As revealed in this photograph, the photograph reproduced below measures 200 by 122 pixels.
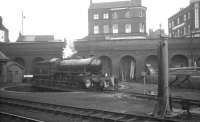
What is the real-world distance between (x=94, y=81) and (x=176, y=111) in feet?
39.0

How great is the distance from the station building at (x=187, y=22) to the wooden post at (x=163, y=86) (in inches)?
1243

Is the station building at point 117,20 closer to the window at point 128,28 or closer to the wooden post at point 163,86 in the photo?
the window at point 128,28

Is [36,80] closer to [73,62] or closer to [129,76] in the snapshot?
[73,62]

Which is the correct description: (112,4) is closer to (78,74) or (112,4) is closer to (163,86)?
(78,74)

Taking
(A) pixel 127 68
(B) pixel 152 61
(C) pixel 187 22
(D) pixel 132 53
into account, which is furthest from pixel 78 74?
(C) pixel 187 22

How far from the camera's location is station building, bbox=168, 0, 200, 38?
48.1 m

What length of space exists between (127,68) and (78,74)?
1745 cm

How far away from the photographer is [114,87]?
2434 centimetres

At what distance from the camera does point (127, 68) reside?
40.1 metres

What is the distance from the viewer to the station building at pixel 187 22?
1892 inches

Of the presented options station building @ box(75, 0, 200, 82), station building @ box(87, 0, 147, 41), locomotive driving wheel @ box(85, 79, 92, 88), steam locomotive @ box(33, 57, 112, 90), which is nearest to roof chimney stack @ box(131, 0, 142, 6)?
station building @ box(87, 0, 147, 41)

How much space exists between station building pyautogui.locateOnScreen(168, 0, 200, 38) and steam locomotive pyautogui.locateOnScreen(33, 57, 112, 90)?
2305 cm

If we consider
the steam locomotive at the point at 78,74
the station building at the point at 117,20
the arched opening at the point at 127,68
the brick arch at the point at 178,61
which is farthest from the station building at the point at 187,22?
the steam locomotive at the point at 78,74

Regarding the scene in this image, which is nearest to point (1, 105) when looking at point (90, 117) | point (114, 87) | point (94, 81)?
point (90, 117)
